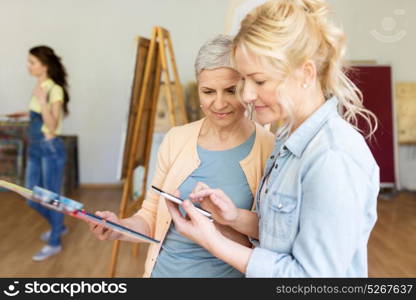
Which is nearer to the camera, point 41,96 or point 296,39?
point 296,39

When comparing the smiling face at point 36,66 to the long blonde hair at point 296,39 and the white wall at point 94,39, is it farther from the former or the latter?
the long blonde hair at point 296,39

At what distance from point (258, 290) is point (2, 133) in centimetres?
524

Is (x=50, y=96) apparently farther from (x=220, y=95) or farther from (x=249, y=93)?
(x=249, y=93)

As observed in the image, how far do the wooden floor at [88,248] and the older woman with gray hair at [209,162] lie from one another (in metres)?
2.05

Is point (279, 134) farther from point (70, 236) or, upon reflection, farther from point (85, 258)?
point (70, 236)

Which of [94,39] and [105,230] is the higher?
[94,39]

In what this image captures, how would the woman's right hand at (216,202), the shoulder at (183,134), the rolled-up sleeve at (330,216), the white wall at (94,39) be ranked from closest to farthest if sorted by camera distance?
the rolled-up sleeve at (330,216), the woman's right hand at (216,202), the shoulder at (183,134), the white wall at (94,39)

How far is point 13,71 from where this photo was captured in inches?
219

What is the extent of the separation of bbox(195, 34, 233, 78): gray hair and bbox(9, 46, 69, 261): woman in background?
2.46 metres

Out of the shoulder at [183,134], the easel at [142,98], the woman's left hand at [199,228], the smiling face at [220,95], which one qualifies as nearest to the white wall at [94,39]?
the easel at [142,98]

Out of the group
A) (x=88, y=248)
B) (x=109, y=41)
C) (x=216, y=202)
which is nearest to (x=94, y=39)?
(x=109, y=41)

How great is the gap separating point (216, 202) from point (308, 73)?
39cm

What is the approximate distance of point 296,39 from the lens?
94 centimetres

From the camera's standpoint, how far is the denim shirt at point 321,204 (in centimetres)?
89
